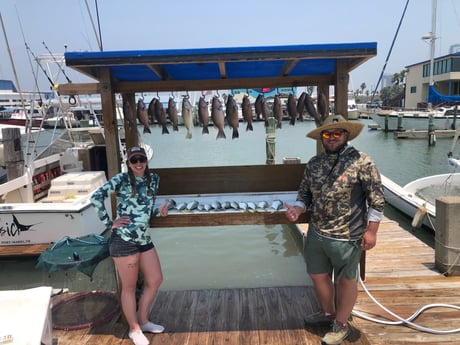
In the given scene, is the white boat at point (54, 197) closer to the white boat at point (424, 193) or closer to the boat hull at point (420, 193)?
the white boat at point (424, 193)

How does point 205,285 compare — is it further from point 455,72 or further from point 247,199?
point 455,72

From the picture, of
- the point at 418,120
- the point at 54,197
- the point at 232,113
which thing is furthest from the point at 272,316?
the point at 418,120

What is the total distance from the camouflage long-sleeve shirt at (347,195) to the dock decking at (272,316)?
0.96m

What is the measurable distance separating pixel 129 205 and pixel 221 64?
141 centimetres

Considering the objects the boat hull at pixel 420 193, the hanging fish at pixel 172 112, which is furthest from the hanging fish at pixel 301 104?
the boat hull at pixel 420 193

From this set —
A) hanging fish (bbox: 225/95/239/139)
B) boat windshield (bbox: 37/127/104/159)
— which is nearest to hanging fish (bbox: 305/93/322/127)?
hanging fish (bbox: 225/95/239/139)

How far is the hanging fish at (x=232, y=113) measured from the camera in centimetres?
363

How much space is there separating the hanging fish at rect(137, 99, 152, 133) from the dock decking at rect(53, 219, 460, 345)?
5.69 ft

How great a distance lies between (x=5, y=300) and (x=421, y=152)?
2347 cm

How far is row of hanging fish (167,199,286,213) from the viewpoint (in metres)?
3.10

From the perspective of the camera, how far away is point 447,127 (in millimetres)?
27641

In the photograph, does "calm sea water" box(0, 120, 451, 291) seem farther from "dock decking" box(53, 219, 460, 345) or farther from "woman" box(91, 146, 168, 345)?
"woman" box(91, 146, 168, 345)

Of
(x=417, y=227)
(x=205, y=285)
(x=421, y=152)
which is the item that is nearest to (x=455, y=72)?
(x=421, y=152)

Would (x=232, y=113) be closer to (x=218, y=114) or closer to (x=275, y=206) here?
(x=218, y=114)
